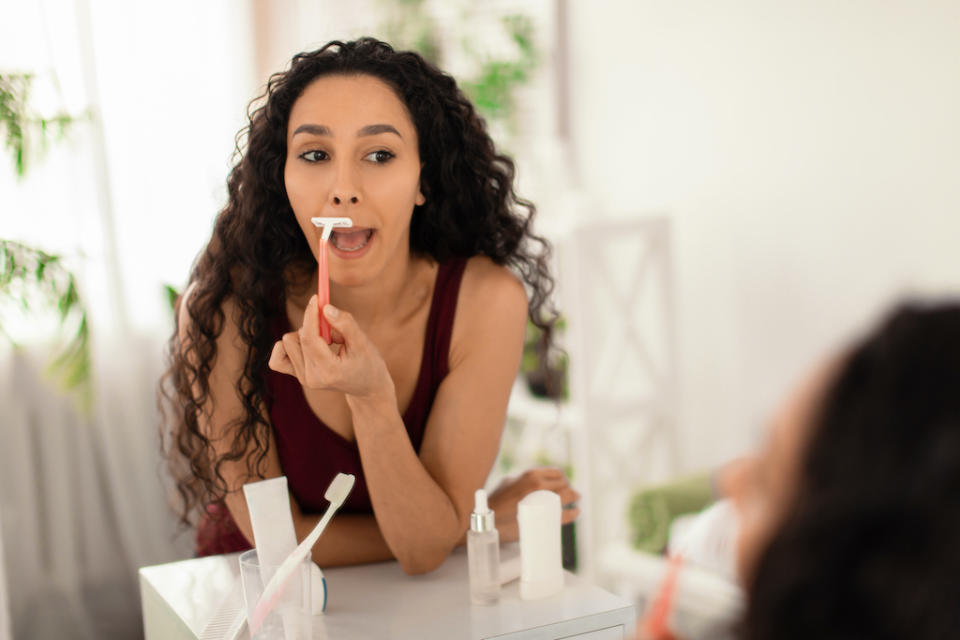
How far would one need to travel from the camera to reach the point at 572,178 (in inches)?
98.7

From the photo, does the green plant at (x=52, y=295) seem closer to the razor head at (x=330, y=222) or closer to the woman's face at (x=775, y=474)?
the razor head at (x=330, y=222)

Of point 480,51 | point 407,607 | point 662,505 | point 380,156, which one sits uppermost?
point 480,51

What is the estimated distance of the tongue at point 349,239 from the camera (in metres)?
1.09

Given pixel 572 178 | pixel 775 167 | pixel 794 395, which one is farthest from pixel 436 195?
pixel 572 178

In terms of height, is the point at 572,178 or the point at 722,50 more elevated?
the point at 722,50

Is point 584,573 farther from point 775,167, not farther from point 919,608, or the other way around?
point 919,608

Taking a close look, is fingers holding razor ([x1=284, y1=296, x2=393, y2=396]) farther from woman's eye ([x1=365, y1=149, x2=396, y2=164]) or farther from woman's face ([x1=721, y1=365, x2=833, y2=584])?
woman's face ([x1=721, y1=365, x2=833, y2=584])

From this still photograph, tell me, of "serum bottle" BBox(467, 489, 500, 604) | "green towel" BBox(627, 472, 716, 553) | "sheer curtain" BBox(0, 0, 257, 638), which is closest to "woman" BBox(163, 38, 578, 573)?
"serum bottle" BBox(467, 489, 500, 604)

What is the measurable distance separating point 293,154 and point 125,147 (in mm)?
1447

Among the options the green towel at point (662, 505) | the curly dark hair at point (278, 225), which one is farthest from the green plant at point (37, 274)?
the green towel at point (662, 505)

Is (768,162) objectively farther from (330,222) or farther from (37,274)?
(37,274)

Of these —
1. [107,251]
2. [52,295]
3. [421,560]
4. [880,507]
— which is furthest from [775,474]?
[107,251]

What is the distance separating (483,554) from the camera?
939 mm

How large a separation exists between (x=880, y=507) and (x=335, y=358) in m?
0.66
